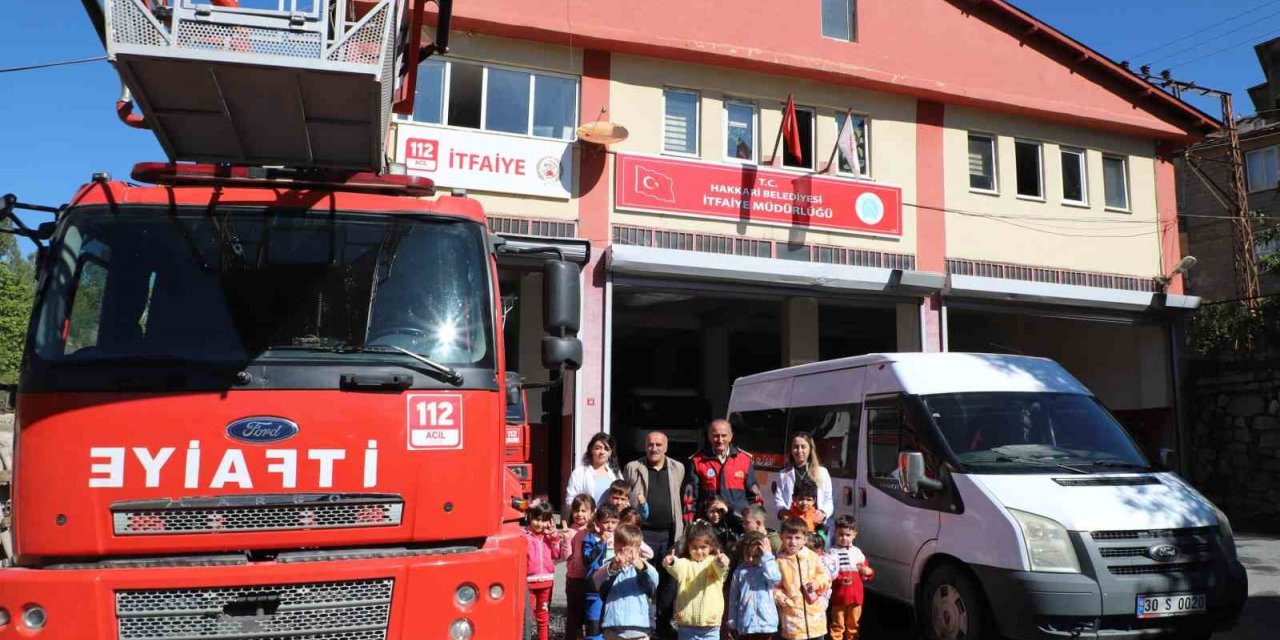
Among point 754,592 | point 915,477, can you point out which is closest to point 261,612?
point 754,592

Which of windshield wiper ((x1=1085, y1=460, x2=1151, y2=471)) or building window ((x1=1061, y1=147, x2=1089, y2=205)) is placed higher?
building window ((x1=1061, y1=147, x2=1089, y2=205))

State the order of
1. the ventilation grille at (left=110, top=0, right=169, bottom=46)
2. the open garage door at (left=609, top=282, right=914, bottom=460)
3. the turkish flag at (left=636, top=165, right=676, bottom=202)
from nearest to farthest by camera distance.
Result: the ventilation grille at (left=110, top=0, right=169, bottom=46), the turkish flag at (left=636, top=165, right=676, bottom=202), the open garage door at (left=609, top=282, right=914, bottom=460)

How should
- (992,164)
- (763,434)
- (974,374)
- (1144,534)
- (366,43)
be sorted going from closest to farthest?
(366,43) < (1144,534) < (974,374) < (763,434) < (992,164)

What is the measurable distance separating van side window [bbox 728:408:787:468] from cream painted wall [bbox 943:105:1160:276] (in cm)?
697

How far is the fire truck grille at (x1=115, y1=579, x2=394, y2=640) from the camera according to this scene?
3.70 meters

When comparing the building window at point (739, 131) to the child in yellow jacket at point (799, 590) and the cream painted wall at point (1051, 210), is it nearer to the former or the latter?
the cream painted wall at point (1051, 210)

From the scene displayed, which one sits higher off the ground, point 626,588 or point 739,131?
point 739,131

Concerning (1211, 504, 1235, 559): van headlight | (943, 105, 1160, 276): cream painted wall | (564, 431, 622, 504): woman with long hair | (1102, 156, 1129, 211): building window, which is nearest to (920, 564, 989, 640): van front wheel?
(1211, 504, 1235, 559): van headlight

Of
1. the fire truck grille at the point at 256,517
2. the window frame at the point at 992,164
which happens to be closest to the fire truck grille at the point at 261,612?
the fire truck grille at the point at 256,517

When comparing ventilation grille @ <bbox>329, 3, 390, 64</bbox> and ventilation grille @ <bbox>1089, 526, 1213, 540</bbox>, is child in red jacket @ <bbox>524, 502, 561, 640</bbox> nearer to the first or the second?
ventilation grille @ <bbox>329, 3, 390, 64</bbox>

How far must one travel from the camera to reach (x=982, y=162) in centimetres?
1633

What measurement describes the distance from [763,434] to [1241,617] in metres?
4.46

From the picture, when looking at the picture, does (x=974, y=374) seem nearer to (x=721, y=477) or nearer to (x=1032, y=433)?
(x=1032, y=433)

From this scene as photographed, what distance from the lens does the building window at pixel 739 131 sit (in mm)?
14648
